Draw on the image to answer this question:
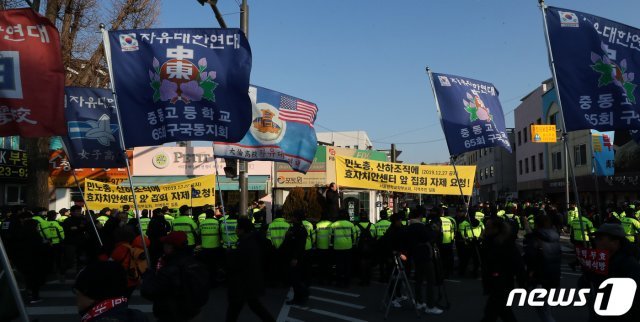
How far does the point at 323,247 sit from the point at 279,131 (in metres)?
2.79

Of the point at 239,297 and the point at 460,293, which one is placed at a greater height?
the point at 239,297

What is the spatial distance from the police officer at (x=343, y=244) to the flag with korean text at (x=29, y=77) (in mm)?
6479

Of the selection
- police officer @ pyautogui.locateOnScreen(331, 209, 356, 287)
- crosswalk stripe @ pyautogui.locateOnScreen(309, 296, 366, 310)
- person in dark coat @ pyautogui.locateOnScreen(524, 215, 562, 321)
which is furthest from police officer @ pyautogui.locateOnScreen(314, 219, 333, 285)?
person in dark coat @ pyautogui.locateOnScreen(524, 215, 562, 321)

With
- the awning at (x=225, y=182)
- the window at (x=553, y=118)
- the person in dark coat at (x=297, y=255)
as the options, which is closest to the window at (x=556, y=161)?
the window at (x=553, y=118)

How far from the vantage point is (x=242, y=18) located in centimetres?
1155

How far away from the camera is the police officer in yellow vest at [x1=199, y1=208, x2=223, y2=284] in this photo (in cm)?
1073

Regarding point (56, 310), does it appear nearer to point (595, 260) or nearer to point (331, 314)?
point (331, 314)

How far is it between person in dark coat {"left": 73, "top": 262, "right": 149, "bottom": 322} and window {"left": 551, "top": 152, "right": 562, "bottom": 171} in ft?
126

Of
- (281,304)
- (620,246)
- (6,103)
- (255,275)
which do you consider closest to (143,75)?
(6,103)

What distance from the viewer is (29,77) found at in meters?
5.17

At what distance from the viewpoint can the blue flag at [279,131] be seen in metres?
10.9

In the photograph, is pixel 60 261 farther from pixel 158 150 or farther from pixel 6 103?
pixel 158 150

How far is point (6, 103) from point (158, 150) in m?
19.6

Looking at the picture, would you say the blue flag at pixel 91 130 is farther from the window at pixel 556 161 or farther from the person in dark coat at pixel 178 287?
the window at pixel 556 161
